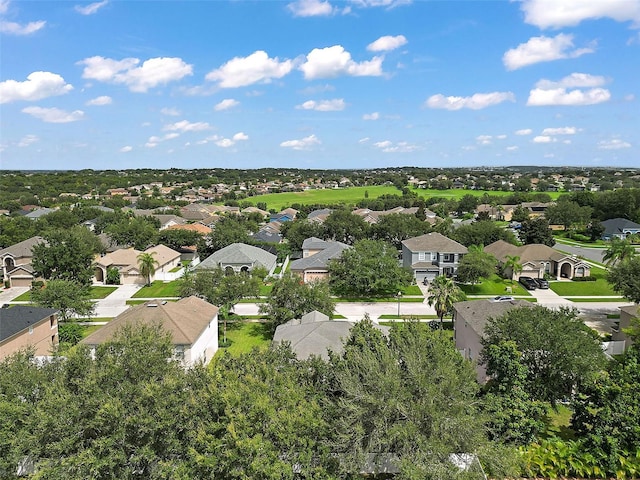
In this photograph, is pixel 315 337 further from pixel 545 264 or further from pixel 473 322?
pixel 545 264

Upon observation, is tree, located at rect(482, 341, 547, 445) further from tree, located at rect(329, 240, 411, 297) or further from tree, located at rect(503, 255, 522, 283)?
tree, located at rect(503, 255, 522, 283)

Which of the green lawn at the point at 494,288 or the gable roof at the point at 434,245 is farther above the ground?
the gable roof at the point at 434,245

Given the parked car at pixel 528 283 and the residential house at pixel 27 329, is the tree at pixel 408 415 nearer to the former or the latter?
the residential house at pixel 27 329

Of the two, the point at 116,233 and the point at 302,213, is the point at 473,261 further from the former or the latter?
the point at 302,213

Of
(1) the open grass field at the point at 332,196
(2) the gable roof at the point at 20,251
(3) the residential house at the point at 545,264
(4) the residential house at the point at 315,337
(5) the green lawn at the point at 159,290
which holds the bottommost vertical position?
(5) the green lawn at the point at 159,290

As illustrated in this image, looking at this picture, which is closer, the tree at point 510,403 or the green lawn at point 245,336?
the tree at point 510,403

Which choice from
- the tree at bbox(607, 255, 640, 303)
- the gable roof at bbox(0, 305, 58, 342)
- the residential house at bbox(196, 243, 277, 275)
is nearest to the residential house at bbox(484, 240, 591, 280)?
the tree at bbox(607, 255, 640, 303)

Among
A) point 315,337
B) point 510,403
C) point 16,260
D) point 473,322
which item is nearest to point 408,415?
point 510,403

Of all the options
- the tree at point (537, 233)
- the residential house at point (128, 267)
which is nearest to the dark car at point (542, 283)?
the tree at point (537, 233)
